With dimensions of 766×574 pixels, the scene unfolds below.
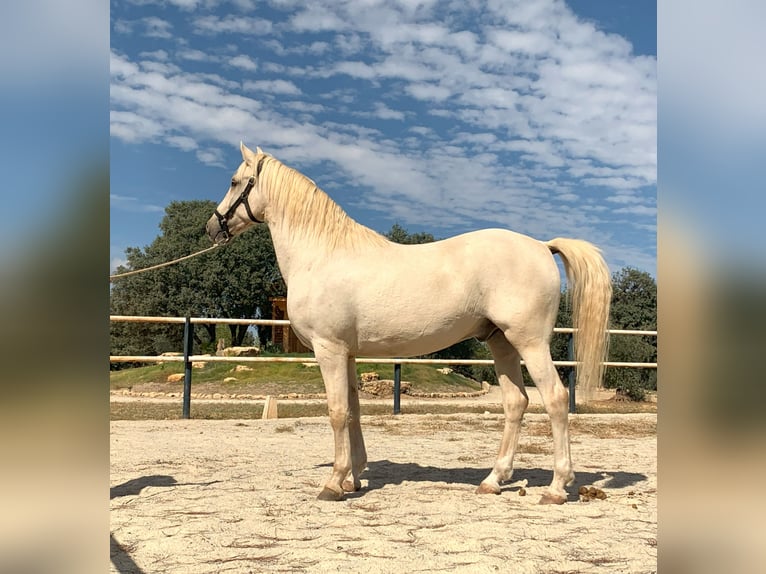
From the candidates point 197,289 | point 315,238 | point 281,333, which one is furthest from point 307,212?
point 197,289

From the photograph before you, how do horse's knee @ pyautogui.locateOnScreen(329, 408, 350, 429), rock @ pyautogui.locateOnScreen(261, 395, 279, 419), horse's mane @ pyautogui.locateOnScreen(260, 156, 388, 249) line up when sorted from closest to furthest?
horse's knee @ pyautogui.locateOnScreen(329, 408, 350, 429)
horse's mane @ pyautogui.locateOnScreen(260, 156, 388, 249)
rock @ pyautogui.locateOnScreen(261, 395, 279, 419)

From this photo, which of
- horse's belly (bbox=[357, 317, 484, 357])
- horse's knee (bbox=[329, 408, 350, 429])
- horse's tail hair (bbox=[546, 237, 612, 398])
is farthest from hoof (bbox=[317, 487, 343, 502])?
horse's tail hair (bbox=[546, 237, 612, 398])

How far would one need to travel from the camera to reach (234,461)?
4.86m

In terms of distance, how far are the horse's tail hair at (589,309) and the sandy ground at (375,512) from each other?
83 centimetres

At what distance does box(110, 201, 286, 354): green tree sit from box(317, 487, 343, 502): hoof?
23092mm

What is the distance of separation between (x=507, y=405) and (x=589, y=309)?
881 millimetres

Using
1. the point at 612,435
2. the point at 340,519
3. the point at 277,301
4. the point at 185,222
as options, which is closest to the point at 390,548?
the point at 340,519

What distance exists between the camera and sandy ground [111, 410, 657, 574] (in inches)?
97.9

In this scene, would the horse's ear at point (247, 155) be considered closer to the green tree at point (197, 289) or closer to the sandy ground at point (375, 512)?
the sandy ground at point (375, 512)

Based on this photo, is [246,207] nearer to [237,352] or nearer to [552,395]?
[552,395]

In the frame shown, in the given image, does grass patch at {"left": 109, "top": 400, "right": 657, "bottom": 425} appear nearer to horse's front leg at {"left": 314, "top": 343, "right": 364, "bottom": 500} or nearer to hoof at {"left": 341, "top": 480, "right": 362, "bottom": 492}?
hoof at {"left": 341, "top": 480, "right": 362, "bottom": 492}
